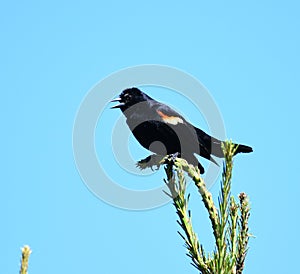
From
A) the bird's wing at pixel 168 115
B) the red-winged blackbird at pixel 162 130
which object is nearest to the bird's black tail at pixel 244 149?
Result: the red-winged blackbird at pixel 162 130

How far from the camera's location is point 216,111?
16.9ft

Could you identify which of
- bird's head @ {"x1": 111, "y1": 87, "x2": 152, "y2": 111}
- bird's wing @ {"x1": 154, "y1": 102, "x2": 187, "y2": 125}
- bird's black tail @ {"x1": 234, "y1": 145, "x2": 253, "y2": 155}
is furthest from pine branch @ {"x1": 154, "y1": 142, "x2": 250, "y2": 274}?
bird's head @ {"x1": 111, "y1": 87, "x2": 152, "y2": 111}

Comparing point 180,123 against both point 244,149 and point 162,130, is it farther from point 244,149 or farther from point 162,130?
point 244,149

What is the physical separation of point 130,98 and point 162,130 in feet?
4.08

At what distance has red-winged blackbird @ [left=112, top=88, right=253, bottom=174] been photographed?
6195mm

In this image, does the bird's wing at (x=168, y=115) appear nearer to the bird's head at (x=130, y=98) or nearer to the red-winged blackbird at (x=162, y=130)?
the red-winged blackbird at (x=162, y=130)

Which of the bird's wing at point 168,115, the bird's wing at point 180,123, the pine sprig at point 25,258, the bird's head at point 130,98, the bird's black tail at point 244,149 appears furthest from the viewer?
the bird's head at point 130,98

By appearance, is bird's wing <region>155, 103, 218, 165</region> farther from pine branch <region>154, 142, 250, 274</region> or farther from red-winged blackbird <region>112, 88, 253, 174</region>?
pine branch <region>154, 142, 250, 274</region>

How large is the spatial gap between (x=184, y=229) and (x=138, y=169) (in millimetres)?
3346

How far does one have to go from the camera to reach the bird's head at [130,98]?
7.91 m

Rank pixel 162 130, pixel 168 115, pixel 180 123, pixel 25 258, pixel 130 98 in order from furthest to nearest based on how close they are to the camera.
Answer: pixel 130 98 → pixel 168 115 → pixel 162 130 → pixel 180 123 → pixel 25 258

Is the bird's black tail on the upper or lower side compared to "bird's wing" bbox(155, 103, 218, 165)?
lower

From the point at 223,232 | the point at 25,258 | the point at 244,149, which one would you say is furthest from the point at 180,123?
the point at 25,258

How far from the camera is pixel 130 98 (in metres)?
7.99
